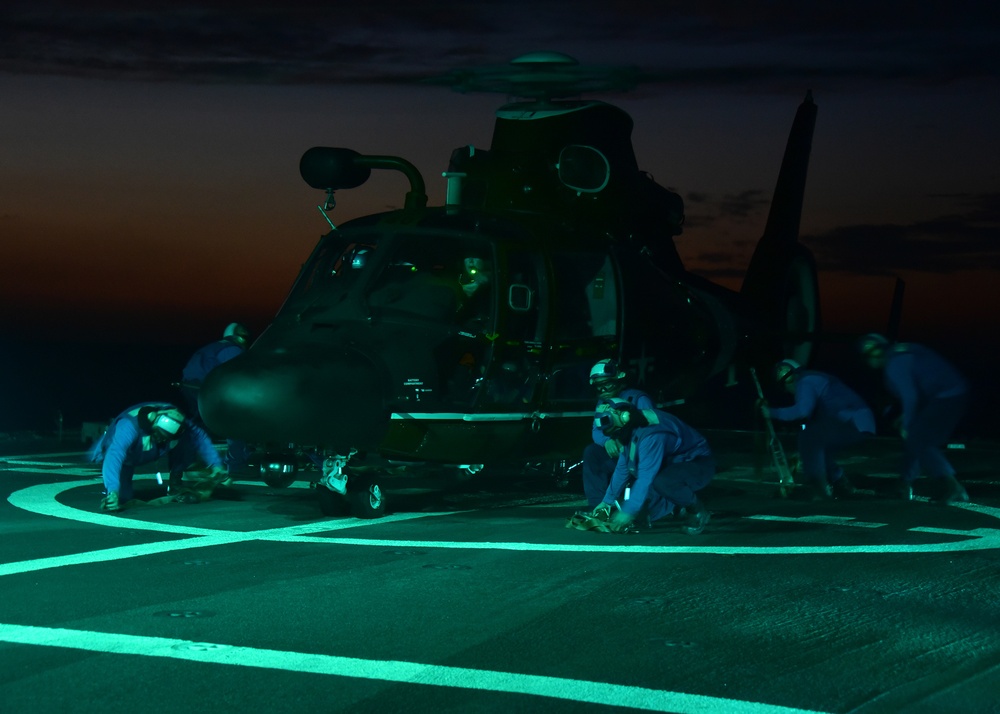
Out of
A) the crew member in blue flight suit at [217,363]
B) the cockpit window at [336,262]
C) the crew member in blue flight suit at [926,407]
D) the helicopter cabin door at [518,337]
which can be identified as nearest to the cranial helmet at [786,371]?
the crew member in blue flight suit at [926,407]

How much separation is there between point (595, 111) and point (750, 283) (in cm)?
492

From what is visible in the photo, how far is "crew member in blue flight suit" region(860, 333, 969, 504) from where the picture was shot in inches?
500

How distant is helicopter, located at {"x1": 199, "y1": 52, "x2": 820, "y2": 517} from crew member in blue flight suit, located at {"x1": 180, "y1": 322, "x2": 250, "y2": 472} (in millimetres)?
829

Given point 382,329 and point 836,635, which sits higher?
point 382,329

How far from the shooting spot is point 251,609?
6.91m

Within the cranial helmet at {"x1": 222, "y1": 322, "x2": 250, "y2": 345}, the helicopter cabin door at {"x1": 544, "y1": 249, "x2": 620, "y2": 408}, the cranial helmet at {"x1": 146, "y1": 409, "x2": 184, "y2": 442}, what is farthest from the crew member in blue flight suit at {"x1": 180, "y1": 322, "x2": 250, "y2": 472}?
the helicopter cabin door at {"x1": 544, "y1": 249, "x2": 620, "y2": 408}

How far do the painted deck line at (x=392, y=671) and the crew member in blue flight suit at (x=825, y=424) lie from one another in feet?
26.8

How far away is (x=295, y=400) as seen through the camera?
10023 mm

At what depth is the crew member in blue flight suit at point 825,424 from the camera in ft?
42.8

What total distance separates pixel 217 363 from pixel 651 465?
573cm

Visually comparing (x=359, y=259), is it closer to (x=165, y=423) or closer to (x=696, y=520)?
(x=165, y=423)

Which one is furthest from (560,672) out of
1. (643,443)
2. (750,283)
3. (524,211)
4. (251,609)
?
(750,283)

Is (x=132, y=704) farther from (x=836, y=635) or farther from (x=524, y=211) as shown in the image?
(x=524, y=211)

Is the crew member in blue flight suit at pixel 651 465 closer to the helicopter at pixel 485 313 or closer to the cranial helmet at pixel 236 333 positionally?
the helicopter at pixel 485 313
